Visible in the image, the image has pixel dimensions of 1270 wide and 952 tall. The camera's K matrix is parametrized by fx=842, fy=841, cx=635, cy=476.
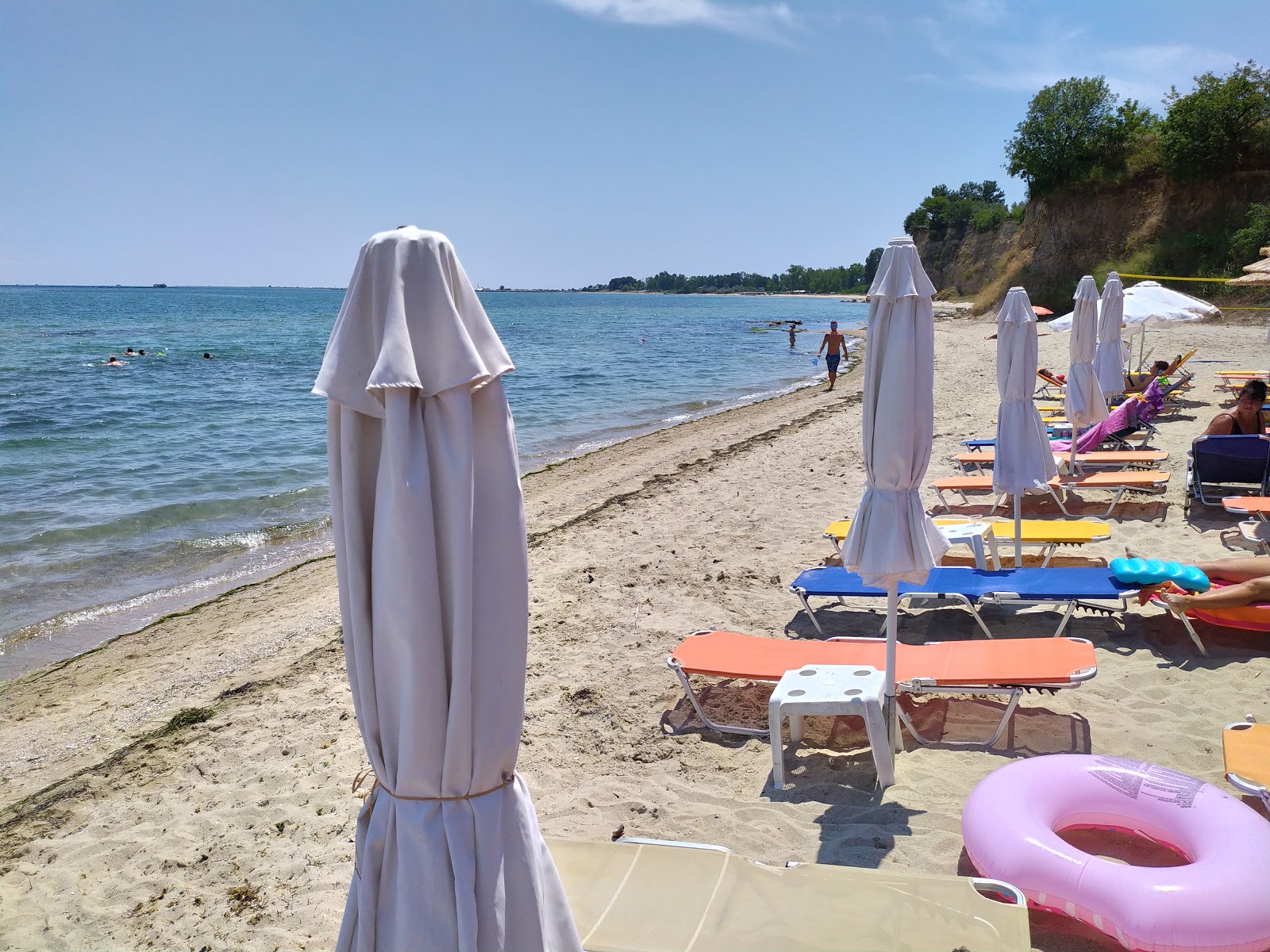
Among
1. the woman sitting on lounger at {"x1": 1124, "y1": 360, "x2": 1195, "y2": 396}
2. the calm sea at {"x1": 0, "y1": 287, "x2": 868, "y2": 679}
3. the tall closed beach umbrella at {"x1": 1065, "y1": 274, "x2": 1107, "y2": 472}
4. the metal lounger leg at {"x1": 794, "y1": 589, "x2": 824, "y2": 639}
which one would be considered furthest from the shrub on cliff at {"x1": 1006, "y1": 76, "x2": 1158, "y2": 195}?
the metal lounger leg at {"x1": 794, "y1": 589, "x2": 824, "y2": 639}

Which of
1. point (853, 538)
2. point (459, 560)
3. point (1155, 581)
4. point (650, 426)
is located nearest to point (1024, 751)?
point (853, 538)

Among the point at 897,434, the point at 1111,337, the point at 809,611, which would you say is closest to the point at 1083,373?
the point at 1111,337

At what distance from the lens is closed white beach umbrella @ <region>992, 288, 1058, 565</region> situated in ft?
20.6

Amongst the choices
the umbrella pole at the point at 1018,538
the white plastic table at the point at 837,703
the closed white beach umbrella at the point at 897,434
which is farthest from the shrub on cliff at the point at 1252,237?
the white plastic table at the point at 837,703

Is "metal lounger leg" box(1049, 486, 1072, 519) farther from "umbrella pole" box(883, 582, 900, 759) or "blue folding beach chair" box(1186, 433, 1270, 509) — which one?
"umbrella pole" box(883, 582, 900, 759)

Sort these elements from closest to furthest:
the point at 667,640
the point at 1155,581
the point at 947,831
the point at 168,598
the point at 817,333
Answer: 1. the point at 947,831
2. the point at 1155,581
3. the point at 667,640
4. the point at 168,598
5. the point at 817,333

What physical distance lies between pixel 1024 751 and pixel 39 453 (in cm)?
1601

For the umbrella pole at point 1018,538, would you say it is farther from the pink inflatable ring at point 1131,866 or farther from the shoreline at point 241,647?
the shoreline at point 241,647

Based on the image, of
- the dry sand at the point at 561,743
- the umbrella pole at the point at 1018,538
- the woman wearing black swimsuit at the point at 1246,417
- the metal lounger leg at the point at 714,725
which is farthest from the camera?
the woman wearing black swimsuit at the point at 1246,417

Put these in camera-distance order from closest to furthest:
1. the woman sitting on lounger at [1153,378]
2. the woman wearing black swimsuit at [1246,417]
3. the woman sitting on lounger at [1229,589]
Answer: the woman sitting on lounger at [1229,589] < the woman wearing black swimsuit at [1246,417] < the woman sitting on lounger at [1153,378]

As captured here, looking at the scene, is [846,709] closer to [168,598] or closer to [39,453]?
[168,598]

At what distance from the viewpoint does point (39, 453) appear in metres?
14.4

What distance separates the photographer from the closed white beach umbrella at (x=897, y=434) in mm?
3771

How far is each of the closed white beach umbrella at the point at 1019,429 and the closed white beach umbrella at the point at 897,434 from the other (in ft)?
8.85
